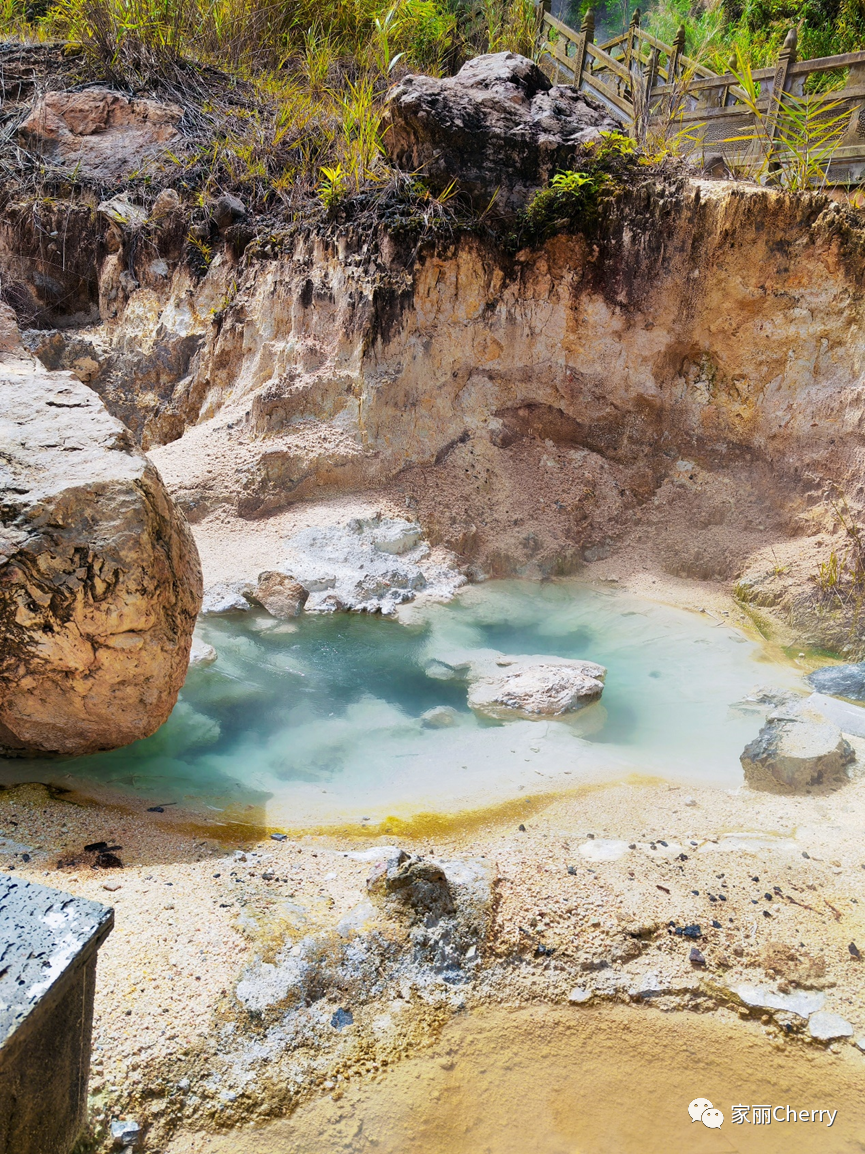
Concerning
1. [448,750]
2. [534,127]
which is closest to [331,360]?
[534,127]

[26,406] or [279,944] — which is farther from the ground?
[26,406]

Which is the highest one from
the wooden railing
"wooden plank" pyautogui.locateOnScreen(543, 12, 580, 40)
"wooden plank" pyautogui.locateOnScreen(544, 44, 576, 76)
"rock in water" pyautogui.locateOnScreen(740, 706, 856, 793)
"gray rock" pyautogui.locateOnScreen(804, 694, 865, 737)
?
"wooden plank" pyautogui.locateOnScreen(543, 12, 580, 40)

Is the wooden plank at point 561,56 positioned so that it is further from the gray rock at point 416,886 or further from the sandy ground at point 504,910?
the gray rock at point 416,886

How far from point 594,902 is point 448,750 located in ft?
4.84

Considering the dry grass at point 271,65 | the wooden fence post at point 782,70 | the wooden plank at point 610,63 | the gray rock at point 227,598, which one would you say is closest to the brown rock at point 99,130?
the dry grass at point 271,65

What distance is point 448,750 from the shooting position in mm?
3893

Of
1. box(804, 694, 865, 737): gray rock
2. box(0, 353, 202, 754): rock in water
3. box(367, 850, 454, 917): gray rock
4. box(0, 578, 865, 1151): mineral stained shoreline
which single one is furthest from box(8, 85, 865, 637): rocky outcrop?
box(367, 850, 454, 917): gray rock

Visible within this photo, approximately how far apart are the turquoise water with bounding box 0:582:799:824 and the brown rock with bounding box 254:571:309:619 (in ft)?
0.29

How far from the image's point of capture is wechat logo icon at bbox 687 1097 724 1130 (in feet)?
6.11

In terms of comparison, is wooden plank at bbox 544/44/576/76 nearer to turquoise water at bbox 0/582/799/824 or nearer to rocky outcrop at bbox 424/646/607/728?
turquoise water at bbox 0/582/799/824

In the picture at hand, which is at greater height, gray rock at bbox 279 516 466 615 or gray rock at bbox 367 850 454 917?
gray rock at bbox 367 850 454 917

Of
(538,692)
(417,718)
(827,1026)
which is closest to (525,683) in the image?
(538,692)

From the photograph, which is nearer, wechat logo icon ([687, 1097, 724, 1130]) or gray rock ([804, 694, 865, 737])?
wechat logo icon ([687, 1097, 724, 1130])

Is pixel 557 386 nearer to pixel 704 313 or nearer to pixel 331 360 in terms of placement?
pixel 704 313
